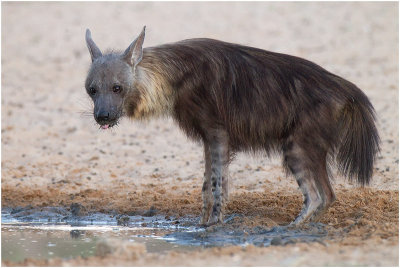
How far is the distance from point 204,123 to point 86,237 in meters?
1.41

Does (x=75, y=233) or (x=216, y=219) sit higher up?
(x=216, y=219)

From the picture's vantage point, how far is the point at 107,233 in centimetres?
743

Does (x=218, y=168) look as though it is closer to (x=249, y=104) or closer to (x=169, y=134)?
(x=249, y=104)

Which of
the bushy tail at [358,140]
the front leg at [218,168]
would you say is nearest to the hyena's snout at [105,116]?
the front leg at [218,168]

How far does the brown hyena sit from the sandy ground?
21.4 inches

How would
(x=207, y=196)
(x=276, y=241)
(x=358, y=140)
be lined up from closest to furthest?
1. (x=276, y=241)
2. (x=358, y=140)
3. (x=207, y=196)

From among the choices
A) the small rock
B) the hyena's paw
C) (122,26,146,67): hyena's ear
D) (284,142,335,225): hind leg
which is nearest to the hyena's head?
(122,26,146,67): hyena's ear

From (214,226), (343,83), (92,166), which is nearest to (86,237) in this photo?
(214,226)

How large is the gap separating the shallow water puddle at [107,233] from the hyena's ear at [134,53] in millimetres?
1502

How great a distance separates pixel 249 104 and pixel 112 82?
118 centimetres

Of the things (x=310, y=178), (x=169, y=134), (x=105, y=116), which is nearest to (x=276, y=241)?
(x=310, y=178)

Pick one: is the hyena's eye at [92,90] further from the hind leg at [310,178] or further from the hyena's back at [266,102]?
the hind leg at [310,178]

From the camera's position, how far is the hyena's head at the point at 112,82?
702cm

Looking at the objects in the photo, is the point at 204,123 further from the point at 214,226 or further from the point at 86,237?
the point at 86,237
